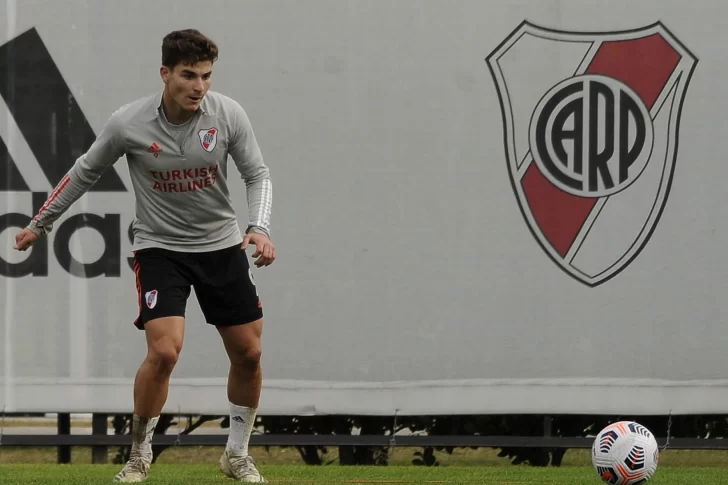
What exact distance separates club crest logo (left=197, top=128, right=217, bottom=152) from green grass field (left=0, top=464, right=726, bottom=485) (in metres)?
1.51

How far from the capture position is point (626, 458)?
4.15 metres

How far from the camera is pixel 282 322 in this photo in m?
5.96

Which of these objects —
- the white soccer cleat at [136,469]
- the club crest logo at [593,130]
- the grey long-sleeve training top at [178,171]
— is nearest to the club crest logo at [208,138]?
the grey long-sleeve training top at [178,171]

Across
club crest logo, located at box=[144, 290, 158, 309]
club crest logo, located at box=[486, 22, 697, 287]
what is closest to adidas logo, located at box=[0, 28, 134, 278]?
club crest logo, located at box=[144, 290, 158, 309]

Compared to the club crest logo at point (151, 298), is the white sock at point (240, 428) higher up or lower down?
lower down

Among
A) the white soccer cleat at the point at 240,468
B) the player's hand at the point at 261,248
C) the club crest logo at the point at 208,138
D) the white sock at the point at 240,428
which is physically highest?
the club crest logo at the point at 208,138

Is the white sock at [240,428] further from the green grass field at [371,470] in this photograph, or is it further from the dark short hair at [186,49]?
the dark short hair at [186,49]

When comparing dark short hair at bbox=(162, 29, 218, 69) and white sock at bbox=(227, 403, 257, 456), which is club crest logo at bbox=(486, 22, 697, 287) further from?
dark short hair at bbox=(162, 29, 218, 69)

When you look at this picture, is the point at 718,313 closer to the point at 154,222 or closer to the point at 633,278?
the point at 633,278

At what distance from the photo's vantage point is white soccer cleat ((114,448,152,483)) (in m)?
A: 4.17

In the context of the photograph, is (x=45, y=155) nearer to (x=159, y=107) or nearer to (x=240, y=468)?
(x=159, y=107)

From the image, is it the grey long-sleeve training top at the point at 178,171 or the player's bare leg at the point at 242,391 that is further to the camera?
the player's bare leg at the point at 242,391

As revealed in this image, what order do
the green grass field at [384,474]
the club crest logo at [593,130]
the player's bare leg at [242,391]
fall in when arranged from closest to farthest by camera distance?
the player's bare leg at [242,391]
the green grass field at [384,474]
the club crest logo at [593,130]

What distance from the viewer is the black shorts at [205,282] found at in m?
4.24
